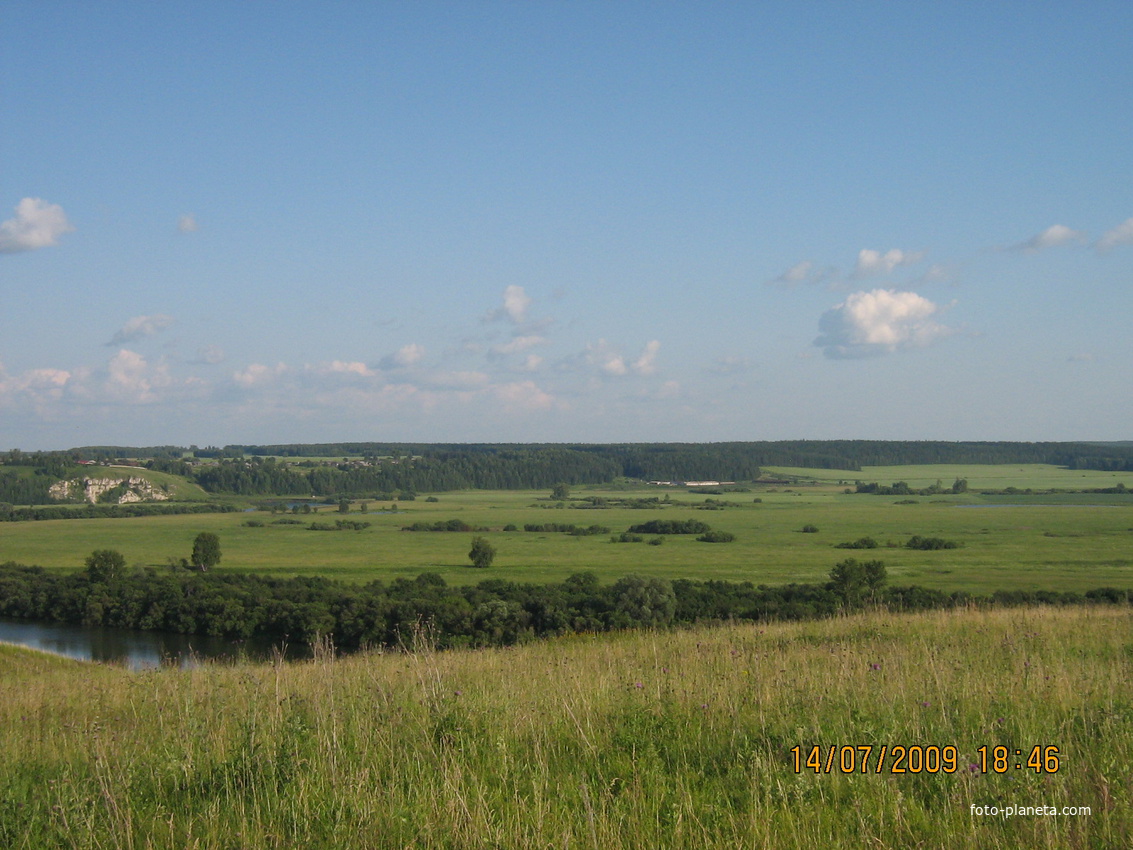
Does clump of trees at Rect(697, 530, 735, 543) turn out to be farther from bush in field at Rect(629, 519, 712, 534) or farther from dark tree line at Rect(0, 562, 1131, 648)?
dark tree line at Rect(0, 562, 1131, 648)

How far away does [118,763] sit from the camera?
559 centimetres

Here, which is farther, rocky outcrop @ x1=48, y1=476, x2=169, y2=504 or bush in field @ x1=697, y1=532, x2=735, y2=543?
rocky outcrop @ x1=48, y1=476, x2=169, y2=504

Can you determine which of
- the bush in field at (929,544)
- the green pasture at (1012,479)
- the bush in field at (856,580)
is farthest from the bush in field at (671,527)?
the green pasture at (1012,479)

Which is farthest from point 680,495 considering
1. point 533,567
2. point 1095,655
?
point 1095,655

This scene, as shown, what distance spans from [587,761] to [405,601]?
42.0 m

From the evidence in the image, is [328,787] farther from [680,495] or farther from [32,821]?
[680,495]

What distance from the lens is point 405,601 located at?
4584 centimetres

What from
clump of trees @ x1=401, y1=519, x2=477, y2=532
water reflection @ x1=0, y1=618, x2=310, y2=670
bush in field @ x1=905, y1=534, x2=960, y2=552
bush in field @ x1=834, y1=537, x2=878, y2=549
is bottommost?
water reflection @ x1=0, y1=618, x2=310, y2=670

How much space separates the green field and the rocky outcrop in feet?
96.2

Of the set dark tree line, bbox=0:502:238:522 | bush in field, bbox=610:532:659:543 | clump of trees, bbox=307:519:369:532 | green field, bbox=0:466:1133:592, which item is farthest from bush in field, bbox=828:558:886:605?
dark tree line, bbox=0:502:238:522

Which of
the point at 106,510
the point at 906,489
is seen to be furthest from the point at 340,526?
the point at 906,489

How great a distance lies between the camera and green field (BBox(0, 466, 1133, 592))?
204 feet

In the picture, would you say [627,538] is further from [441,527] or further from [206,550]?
[206,550]

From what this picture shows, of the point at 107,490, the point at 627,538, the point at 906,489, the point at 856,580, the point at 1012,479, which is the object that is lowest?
the point at 627,538
